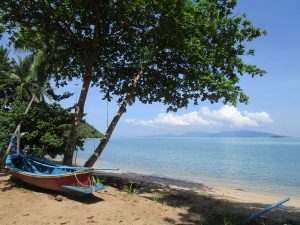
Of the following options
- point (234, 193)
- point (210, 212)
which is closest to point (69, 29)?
point (210, 212)

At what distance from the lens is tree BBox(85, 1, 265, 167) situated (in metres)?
10.7

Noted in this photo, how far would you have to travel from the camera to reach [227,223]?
7.95 metres

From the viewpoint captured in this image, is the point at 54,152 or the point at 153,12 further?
the point at 54,152

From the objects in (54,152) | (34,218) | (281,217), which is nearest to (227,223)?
(281,217)

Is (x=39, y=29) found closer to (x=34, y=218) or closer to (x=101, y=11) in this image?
(x=101, y=11)

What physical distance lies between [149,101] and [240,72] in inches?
181

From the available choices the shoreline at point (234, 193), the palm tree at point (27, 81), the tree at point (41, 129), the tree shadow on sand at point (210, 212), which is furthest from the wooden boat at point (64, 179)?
the palm tree at point (27, 81)

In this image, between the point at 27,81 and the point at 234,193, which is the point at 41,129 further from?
the point at 234,193

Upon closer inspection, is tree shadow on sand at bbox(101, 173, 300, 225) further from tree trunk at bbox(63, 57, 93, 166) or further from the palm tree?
the palm tree

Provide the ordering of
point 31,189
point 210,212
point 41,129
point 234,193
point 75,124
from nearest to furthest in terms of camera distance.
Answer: point 210,212 → point 31,189 → point 75,124 → point 41,129 → point 234,193

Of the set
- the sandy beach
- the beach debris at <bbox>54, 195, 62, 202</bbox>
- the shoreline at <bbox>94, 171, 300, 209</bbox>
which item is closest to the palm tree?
the shoreline at <bbox>94, 171, 300, 209</bbox>

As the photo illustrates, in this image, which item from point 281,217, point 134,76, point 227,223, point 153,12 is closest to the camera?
point 227,223

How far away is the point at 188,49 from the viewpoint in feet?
36.7

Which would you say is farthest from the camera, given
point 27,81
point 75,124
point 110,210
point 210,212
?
point 27,81
